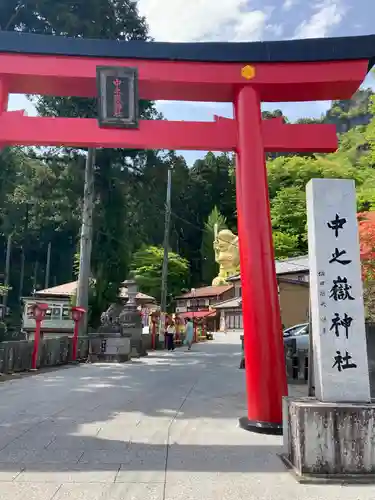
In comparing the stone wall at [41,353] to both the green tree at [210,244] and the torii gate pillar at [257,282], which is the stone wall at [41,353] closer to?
the torii gate pillar at [257,282]

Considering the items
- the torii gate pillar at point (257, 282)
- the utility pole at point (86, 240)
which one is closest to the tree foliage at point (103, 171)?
the utility pole at point (86, 240)

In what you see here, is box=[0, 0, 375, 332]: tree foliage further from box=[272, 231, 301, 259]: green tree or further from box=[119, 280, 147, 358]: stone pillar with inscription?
box=[119, 280, 147, 358]: stone pillar with inscription

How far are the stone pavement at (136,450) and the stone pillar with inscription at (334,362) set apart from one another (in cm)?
25

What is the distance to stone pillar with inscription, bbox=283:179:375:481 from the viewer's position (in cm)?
386

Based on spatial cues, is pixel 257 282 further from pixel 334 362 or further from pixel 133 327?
pixel 133 327

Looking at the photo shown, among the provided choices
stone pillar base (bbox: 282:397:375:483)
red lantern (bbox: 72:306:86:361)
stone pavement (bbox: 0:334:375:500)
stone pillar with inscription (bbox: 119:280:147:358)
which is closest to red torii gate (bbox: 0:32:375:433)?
stone pavement (bbox: 0:334:375:500)

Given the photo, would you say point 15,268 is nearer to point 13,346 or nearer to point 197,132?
point 13,346

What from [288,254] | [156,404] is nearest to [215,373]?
[156,404]

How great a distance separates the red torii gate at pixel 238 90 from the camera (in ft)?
18.7

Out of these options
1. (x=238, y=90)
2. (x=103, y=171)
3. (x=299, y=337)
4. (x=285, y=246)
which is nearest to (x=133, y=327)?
(x=103, y=171)

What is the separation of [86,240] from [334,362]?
14.2m

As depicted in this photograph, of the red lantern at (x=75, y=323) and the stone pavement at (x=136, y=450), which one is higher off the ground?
the red lantern at (x=75, y=323)

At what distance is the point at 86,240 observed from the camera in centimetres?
1720

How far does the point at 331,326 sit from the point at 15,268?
50549mm
